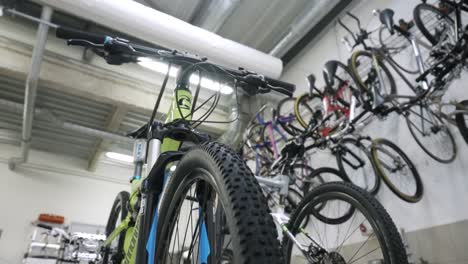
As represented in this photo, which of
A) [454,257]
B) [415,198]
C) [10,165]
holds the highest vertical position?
[10,165]

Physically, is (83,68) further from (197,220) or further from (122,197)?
(197,220)

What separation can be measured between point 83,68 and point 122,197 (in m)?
2.49

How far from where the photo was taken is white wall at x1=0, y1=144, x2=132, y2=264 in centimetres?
558

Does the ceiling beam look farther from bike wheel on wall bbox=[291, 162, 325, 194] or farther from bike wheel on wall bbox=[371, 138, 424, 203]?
bike wheel on wall bbox=[371, 138, 424, 203]

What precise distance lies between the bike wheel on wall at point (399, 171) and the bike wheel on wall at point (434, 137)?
18 centimetres

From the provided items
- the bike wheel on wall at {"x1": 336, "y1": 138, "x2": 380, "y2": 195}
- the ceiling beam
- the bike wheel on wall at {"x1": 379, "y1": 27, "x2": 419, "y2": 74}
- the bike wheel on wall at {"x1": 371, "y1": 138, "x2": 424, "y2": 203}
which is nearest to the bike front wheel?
the bike wheel on wall at {"x1": 371, "y1": 138, "x2": 424, "y2": 203}

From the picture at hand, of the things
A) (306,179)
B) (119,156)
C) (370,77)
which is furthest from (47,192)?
(370,77)

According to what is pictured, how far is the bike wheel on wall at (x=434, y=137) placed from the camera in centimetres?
250

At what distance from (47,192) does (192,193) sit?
6.13m

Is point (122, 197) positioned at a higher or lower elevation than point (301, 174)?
lower

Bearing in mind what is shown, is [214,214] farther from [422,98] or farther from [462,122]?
[462,122]

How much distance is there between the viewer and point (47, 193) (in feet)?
19.9

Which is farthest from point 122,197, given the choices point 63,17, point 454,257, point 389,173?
point 63,17

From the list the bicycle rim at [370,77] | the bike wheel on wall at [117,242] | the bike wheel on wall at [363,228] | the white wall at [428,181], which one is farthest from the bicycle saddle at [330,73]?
the bike wheel on wall at [117,242]
